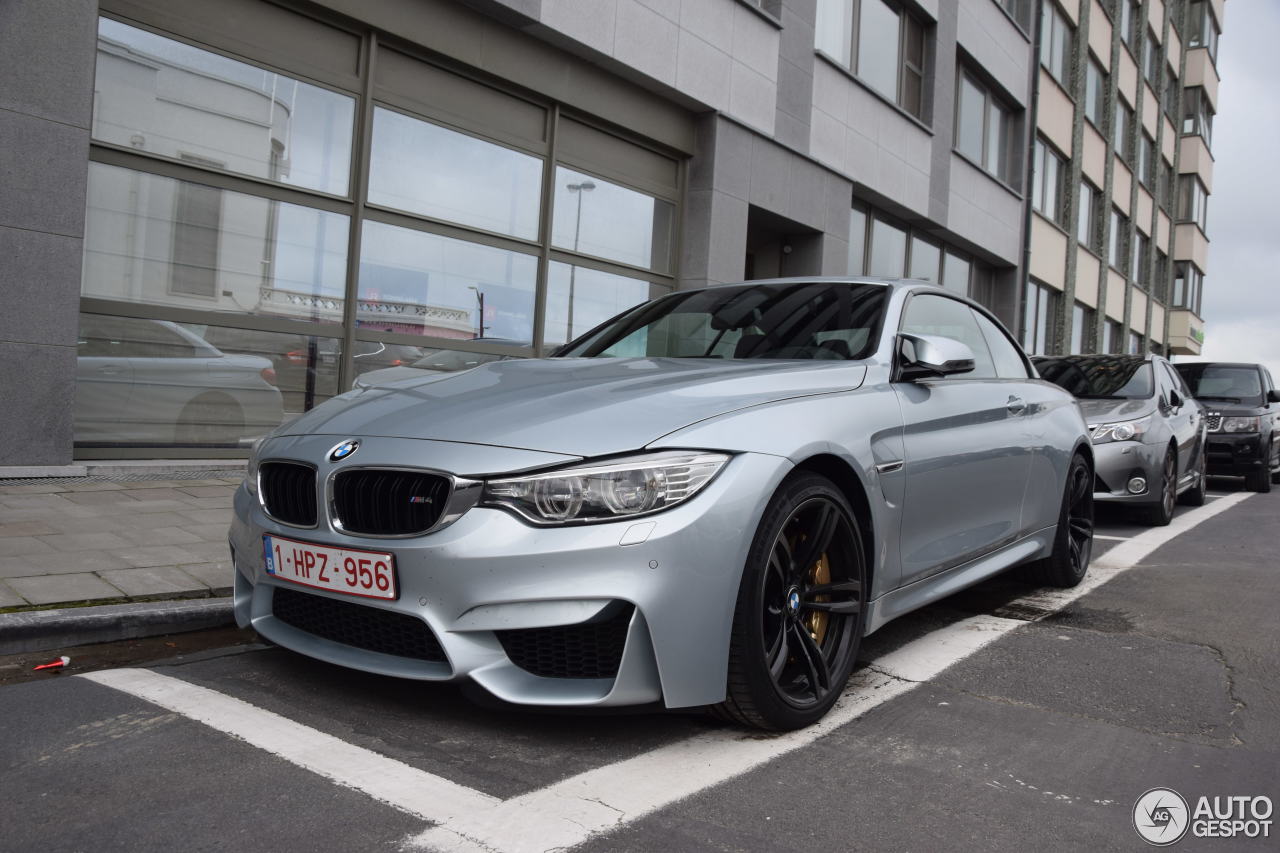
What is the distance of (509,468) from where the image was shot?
2.72 m

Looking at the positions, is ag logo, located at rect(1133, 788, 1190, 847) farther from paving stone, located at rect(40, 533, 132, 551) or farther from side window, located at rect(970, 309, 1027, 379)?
paving stone, located at rect(40, 533, 132, 551)

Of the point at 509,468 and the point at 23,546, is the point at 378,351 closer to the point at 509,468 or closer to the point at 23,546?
the point at 23,546

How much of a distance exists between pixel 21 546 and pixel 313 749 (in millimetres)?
2823

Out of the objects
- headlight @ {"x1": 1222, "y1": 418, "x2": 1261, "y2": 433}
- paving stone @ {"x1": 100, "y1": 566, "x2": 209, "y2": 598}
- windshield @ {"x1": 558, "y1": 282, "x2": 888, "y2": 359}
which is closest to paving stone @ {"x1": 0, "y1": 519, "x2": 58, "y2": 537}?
paving stone @ {"x1": 100, "y1": 566, "x2": 209, "y2": 598}

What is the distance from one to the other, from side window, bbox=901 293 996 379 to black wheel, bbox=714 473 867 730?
1237mm

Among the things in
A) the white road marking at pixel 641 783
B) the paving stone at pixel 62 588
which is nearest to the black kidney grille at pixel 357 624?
the white road marking at pixel 641 783

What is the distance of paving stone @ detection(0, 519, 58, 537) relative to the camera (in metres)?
5.00

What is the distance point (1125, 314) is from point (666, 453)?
31630mm

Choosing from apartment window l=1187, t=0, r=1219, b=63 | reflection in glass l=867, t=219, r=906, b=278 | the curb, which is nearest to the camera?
the curb

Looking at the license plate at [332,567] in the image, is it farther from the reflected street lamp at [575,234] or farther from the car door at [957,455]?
the reflected street lamp at [575,234]

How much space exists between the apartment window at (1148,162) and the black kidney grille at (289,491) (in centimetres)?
3371

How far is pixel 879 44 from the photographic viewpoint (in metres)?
15.9

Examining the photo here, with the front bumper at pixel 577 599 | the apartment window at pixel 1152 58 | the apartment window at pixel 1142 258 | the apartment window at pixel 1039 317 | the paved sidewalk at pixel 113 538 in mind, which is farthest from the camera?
the apartment window at pixel 1142 258

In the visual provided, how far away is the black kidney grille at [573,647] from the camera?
104 inches
